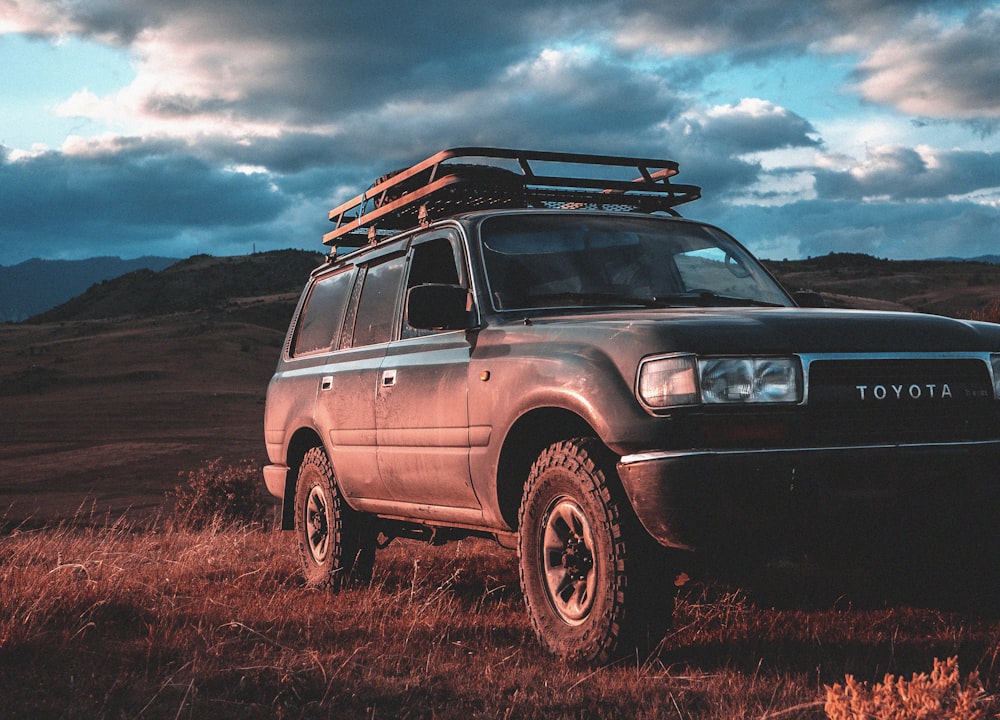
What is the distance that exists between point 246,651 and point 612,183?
3817mm

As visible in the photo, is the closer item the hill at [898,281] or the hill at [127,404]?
the hill at [127,404]

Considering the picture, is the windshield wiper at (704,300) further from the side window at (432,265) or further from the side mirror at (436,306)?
the side window at (432,265)

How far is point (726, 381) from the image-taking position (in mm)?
3963

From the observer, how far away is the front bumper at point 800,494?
12.6 feet

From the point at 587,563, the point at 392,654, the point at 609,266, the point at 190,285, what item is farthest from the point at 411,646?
the point at 190,285

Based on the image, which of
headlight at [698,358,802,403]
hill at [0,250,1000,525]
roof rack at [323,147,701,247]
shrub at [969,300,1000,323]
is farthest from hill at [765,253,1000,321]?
headlight at [698,358,802,403]

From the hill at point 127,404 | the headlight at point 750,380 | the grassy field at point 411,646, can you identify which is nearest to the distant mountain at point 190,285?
the hill at point 127,404

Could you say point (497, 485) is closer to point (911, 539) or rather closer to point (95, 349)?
point (911, 539)

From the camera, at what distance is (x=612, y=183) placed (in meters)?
7.00

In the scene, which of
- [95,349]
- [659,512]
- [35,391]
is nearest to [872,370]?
[659,512]

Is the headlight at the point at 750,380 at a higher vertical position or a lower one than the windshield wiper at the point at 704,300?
lower

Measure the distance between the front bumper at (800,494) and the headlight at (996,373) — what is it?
1.01 ft

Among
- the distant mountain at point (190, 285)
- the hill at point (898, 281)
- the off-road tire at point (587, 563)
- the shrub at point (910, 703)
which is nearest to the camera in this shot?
the shrub at point (910, 703)

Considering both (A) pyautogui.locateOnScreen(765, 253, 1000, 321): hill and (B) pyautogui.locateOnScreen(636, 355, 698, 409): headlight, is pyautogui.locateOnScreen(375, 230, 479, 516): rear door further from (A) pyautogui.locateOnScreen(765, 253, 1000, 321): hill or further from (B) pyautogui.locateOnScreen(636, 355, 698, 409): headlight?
(A) pyautogui.locateOnScreen(765, 253, 1000, 321): hill
